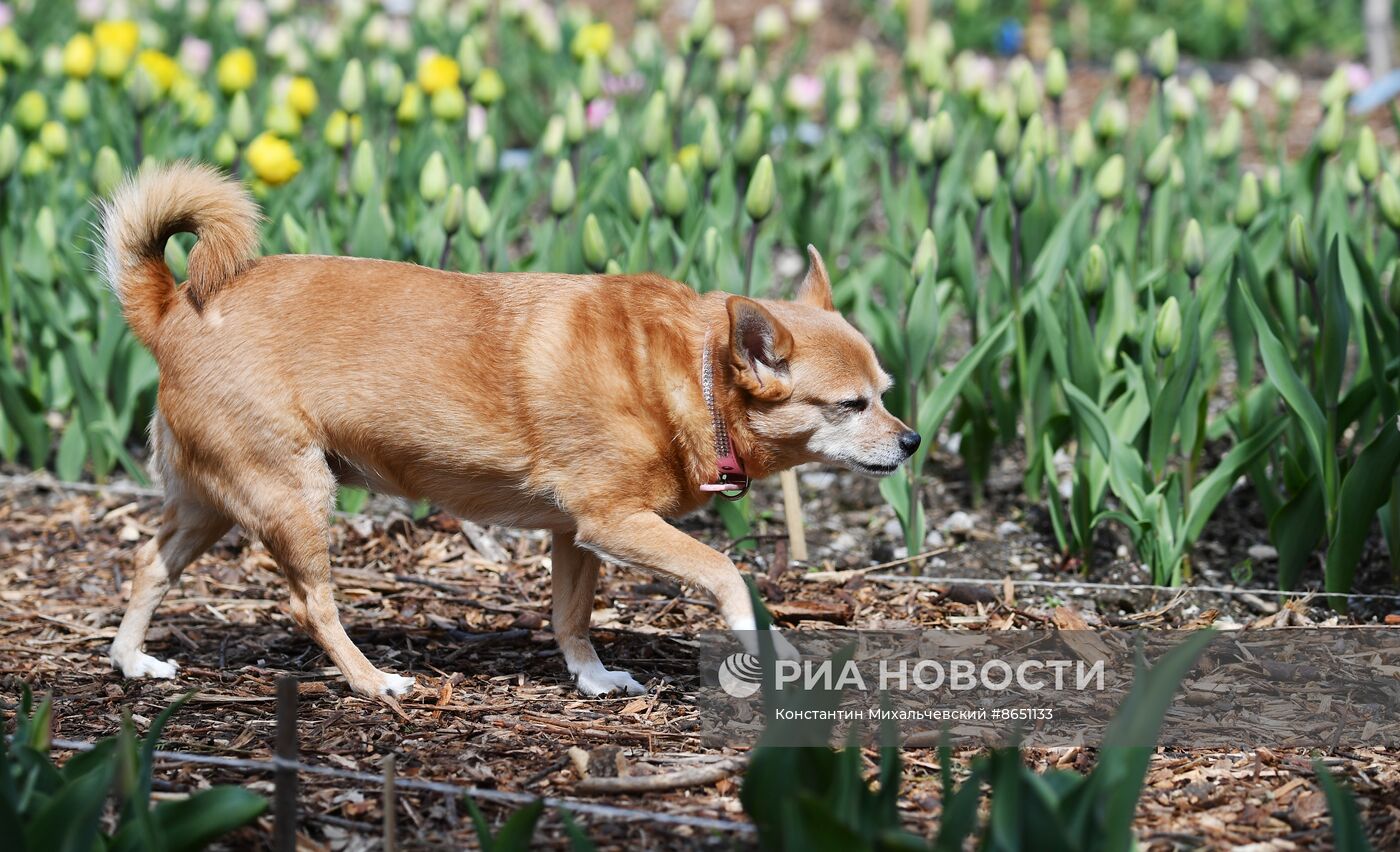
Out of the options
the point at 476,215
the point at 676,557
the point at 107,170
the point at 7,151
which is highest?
the point at 7,151

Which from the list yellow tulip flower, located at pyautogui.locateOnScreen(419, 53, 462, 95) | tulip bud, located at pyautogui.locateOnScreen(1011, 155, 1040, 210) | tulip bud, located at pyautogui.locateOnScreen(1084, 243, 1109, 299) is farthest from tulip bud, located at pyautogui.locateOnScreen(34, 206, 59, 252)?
tulip bud, located at pyautogui.locateOnScreen(1084, 243, 1109, 299)

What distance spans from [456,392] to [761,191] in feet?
5.03

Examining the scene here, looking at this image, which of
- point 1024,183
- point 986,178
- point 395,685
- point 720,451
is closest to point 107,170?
point 395,685

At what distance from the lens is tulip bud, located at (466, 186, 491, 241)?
4.96m

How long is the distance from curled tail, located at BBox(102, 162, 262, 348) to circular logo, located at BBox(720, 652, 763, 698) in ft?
5.32

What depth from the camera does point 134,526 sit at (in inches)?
206

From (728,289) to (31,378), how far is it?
8.61 ft

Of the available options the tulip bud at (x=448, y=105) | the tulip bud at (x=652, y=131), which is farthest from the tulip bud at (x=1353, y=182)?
the tulip bud at (x=448, y=105)

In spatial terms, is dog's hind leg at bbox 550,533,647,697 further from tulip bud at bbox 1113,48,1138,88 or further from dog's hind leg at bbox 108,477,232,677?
tulip bud at bbox 1113,48,1138,88

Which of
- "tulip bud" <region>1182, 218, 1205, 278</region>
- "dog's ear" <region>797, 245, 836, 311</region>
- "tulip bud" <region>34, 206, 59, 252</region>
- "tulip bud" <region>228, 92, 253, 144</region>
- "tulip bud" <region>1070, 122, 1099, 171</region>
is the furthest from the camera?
"tulip bud" <region>228, 92, 253, 144</region>

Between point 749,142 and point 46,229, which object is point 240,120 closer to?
point 46,229

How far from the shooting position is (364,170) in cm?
535

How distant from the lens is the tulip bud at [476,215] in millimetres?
4965

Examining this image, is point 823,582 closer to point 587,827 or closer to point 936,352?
point 936,352
